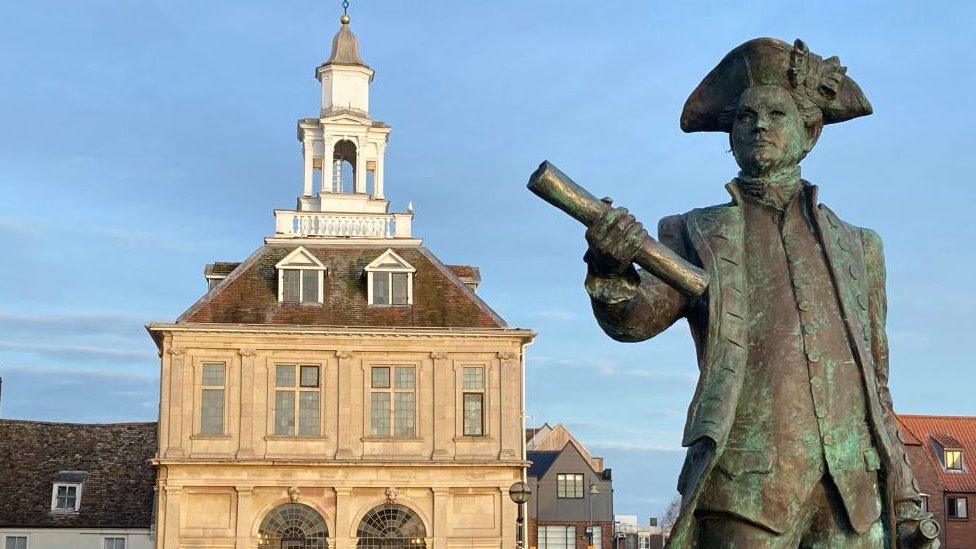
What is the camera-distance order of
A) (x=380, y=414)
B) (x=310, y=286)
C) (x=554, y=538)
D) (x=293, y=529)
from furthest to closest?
1. (x=554, y=538)
2. (x=310, y=286)
3. (x=380, y=414)
4. (x=293, y=529)

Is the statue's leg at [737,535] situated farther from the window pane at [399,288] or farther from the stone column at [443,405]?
the window pane at [399,288]

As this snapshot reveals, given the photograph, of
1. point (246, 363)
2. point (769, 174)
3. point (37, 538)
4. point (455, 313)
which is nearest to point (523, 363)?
point (455, 313)

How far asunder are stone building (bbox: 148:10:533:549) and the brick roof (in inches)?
2.0

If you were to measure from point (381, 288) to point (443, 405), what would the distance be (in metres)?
4.21

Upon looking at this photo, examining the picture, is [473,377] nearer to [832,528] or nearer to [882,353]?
[882,353]

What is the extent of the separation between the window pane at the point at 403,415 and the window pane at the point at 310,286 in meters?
3.99

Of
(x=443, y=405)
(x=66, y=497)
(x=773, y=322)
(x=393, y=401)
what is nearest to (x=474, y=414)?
(x=443, y=405)

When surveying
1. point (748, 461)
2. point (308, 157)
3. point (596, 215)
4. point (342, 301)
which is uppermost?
point (308, 157)

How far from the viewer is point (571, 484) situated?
68938mm

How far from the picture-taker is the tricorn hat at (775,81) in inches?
234

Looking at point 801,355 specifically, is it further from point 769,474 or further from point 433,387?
point 433,387

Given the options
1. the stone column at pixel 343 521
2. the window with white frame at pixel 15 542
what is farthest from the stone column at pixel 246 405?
the window with white frame at pixel 15 542

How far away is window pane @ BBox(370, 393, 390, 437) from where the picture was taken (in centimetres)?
4484

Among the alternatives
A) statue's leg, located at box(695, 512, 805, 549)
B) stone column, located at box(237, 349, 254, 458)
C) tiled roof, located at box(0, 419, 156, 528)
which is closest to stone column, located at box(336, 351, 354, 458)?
stone column, located at box(237, 349, 254, 458)
